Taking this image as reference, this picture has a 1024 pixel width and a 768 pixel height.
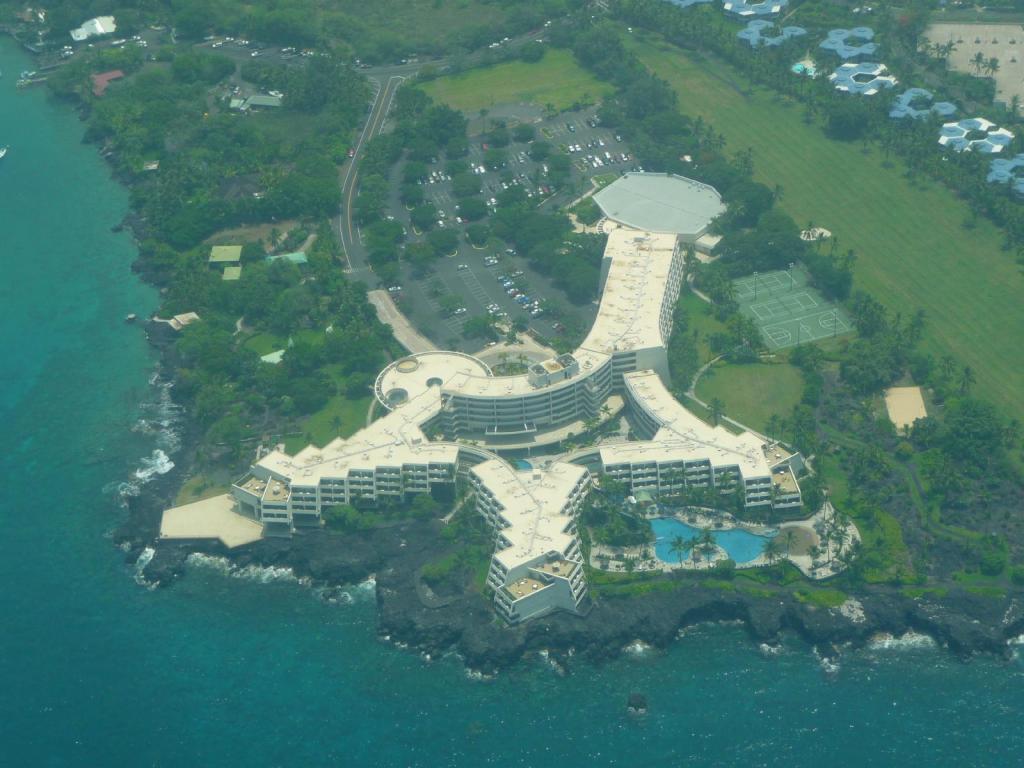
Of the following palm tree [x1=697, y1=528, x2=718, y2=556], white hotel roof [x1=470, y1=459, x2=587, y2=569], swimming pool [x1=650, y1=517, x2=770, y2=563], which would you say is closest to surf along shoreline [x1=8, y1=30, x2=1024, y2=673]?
palm tree [x1=697, y1=528, x2=718, y2=556]

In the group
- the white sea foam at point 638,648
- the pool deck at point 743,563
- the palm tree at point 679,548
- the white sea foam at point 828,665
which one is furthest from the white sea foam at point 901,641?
the white sea foam at point 638,648

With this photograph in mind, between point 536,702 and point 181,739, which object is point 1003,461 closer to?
point 536,702

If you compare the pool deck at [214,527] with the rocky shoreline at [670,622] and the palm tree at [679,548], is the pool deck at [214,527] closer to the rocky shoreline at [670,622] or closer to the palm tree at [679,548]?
the rocky shoreline at [670,622]

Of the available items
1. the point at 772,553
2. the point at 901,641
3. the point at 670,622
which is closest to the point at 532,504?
the point at 670,622

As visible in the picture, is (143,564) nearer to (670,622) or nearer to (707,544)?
(670,622)

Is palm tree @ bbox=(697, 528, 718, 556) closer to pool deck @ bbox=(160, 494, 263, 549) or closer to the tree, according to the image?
the tree

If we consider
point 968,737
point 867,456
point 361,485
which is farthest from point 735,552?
point 361,485
